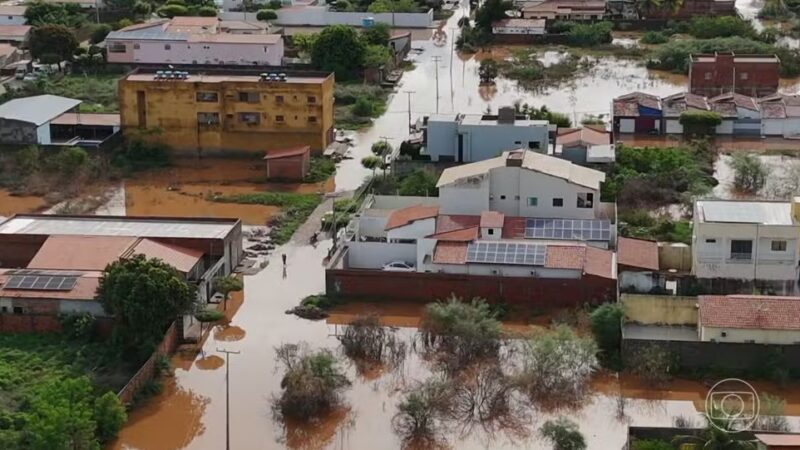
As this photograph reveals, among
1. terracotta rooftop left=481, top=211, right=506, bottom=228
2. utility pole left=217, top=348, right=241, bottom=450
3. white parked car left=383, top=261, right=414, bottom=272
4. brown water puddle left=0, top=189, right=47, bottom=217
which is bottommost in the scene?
utility pole left=217, top=348, right=241, bottom=450

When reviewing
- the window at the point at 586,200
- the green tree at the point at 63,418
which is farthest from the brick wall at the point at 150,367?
the window at the point at 586,200

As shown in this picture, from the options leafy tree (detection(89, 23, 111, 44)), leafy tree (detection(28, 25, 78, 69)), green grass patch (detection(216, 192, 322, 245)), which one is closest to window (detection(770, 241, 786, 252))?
green grass patch (detection(216, 192, 322, 245))

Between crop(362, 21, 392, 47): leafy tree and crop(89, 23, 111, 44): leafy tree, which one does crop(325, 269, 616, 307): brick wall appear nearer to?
crop(362, 21, 392, 47): leafy tree

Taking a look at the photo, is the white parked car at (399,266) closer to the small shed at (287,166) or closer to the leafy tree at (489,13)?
the small shed at (287,166)

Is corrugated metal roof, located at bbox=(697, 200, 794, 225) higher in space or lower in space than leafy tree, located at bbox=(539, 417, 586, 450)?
higher

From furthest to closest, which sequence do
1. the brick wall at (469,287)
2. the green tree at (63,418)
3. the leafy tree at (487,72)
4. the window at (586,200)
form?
the leafy tree at (487,72) → the window at (586,200) → the brick wall at (469,287) → the green tree at (63,418)

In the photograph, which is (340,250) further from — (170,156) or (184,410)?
(170,156)

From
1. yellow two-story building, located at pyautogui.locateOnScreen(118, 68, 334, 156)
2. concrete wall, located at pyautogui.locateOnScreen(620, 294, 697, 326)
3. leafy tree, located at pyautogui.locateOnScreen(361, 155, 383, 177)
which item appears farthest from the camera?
yellow two-story building, located at pyautogui.locateOnScreen(118, 68, 334, 156)
